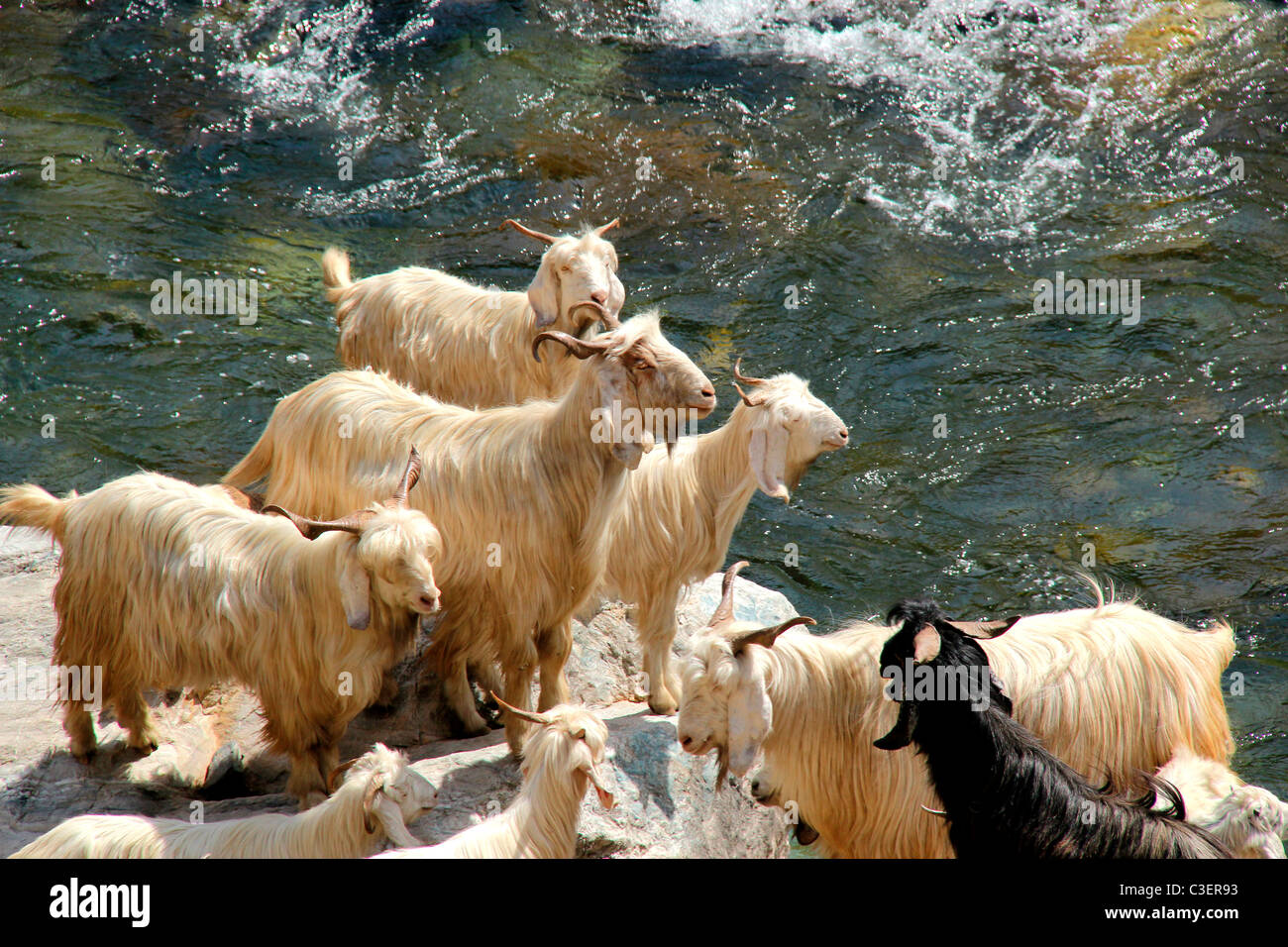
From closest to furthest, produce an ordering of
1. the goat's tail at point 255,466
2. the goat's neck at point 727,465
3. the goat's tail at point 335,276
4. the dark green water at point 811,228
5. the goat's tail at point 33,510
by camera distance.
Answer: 1. the goat's tail at point 33,510
2. the goat's neck at point 727,465
3. the goat's tail at point 255,466
4. the goat's tail at point 335,276
5. the dark green water at point 811,228

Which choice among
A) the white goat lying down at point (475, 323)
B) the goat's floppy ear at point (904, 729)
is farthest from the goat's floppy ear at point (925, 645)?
the white goat lying down at point (475, 323)

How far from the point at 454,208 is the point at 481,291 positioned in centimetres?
473

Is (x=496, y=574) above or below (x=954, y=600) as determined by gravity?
above

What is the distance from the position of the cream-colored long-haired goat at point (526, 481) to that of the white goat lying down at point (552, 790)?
37.8 inches

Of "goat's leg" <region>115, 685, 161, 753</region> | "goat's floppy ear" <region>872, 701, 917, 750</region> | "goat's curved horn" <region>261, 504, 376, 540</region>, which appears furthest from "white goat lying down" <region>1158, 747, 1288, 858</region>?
"goat's leg" <region>115, 685, 161, 753</region>

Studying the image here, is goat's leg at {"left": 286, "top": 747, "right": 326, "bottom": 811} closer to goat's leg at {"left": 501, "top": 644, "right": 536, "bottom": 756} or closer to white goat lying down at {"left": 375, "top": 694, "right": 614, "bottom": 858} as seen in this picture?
goat's leg at {"left": 501, "top": 644, "right": 536, "bottom": 756}

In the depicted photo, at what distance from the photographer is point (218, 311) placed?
10.8 metres

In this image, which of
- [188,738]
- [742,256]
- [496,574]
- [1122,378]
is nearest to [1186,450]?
[1122,378]

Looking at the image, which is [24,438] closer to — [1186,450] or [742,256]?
[742,256]

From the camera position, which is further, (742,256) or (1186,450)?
(742,256)

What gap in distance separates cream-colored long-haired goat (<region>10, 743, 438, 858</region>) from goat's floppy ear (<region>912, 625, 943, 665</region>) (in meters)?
1.85

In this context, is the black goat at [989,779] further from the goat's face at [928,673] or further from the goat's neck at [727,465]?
the goat's neck at [727,465]

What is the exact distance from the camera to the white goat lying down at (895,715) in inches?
209

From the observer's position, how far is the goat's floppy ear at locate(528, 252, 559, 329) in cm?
703
